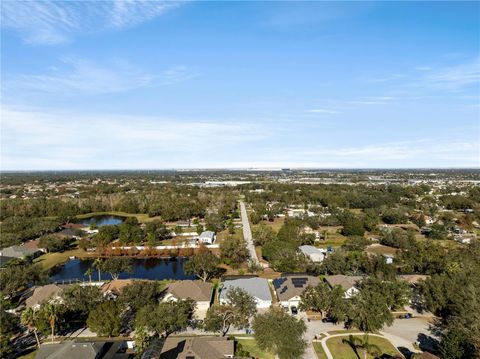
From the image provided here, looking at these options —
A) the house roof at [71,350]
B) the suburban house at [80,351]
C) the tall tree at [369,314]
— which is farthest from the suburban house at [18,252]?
the tall tree at [369,314]

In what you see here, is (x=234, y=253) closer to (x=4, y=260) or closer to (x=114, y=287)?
(x=114, y=287)

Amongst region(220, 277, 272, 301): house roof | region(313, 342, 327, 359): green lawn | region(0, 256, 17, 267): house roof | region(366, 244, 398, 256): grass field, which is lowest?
region(366, 244, 398, 256): grass field

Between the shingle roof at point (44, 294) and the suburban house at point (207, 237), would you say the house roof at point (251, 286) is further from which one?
the suburban house at point (207, 237)

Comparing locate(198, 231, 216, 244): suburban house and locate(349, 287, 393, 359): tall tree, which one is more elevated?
locate(349, 287, 393, 359): tall tree

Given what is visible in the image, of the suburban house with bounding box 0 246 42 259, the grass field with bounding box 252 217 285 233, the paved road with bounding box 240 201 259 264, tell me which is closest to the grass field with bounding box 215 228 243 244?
the paved road with bounding box 240 201 259 264

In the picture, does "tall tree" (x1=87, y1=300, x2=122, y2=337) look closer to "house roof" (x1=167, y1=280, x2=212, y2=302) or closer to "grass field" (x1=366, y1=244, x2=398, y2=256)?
"house roof" (x1=167, y1=280, x2=212, y2=302)

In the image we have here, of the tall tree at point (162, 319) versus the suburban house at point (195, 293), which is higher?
the tall tree at point (162, 319)

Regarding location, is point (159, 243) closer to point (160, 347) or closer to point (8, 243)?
point (8, 243)
